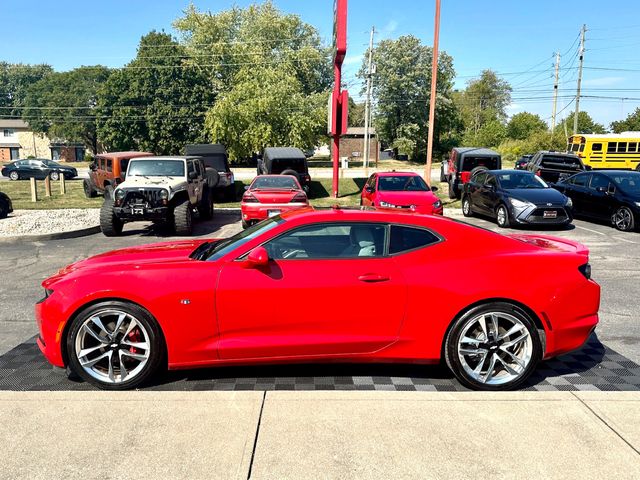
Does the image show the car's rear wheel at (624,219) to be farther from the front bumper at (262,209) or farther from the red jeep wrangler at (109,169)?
the red jeep wrangler at (109,169)

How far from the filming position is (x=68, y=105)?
7088 cm

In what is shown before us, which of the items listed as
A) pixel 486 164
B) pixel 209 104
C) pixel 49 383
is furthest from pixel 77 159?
pixel 49 383

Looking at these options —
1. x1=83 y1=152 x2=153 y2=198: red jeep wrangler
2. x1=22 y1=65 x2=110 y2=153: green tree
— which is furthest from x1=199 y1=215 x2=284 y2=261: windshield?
x1=22 y1=65 x2=110 y2=153: green tree

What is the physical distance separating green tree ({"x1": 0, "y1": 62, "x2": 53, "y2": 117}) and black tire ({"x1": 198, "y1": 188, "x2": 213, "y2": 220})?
108 metres

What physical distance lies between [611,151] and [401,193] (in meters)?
25.8

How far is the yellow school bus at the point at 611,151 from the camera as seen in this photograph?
3144 centimetres

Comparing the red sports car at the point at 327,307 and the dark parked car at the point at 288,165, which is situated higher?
the dark parked car at the point at 288,165

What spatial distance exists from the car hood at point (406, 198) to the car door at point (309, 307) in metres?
8.51

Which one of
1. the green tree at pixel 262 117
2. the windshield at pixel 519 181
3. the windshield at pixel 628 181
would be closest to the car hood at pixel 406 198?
the windshield at pixel 519 181

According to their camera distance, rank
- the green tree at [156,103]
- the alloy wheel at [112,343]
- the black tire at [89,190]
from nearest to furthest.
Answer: the alloy wheel at [112,343], the black tire at [89,190], the green tree at [156,103]

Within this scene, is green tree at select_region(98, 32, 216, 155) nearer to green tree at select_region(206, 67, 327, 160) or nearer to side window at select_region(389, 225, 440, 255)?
green tree at select_region(206, 67, 327, 160)

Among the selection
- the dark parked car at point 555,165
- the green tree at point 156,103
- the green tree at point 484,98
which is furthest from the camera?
the green tree at point 484,98

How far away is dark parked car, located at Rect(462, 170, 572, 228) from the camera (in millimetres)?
12984

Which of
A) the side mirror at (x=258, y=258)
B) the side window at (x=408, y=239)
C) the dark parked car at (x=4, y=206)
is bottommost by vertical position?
the dark parked car at (x=4, y=206)
